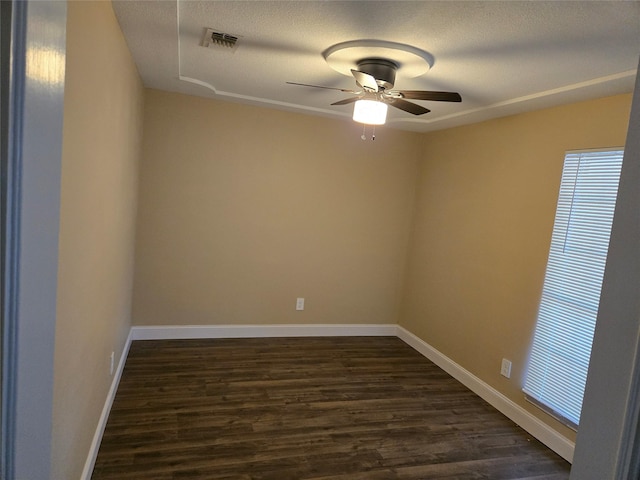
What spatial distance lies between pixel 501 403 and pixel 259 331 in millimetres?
2398

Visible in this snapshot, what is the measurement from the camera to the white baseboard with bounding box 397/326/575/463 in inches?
112

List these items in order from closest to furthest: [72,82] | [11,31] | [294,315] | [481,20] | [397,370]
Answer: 1. [11,31]
2. [72,82]
3. [481,20]
4. [397,370]
5. [294,315]

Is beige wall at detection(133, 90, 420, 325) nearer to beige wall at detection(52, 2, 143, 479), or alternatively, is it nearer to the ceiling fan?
beige wall at detection(52, 2, 143, 479)

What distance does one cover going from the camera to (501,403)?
3361 mm

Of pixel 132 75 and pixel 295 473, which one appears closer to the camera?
pixel 295 473

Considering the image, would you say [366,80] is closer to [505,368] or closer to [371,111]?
[371,111]

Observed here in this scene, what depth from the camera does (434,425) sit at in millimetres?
3059

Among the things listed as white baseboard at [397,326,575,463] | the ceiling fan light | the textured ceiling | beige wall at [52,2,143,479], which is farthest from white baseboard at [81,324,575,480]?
the ceiling fan light

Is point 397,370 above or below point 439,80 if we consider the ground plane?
below

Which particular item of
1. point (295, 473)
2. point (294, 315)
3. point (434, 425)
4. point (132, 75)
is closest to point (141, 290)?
point (294, 315)

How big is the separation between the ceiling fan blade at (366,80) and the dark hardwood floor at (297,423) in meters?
2.24

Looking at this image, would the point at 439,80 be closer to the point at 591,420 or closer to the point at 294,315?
the point at 591,420

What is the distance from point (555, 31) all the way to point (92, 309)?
8.09ft

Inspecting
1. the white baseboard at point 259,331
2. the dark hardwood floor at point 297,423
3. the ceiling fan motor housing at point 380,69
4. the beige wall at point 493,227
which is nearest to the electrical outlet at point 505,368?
the beige wall at point 493,227
